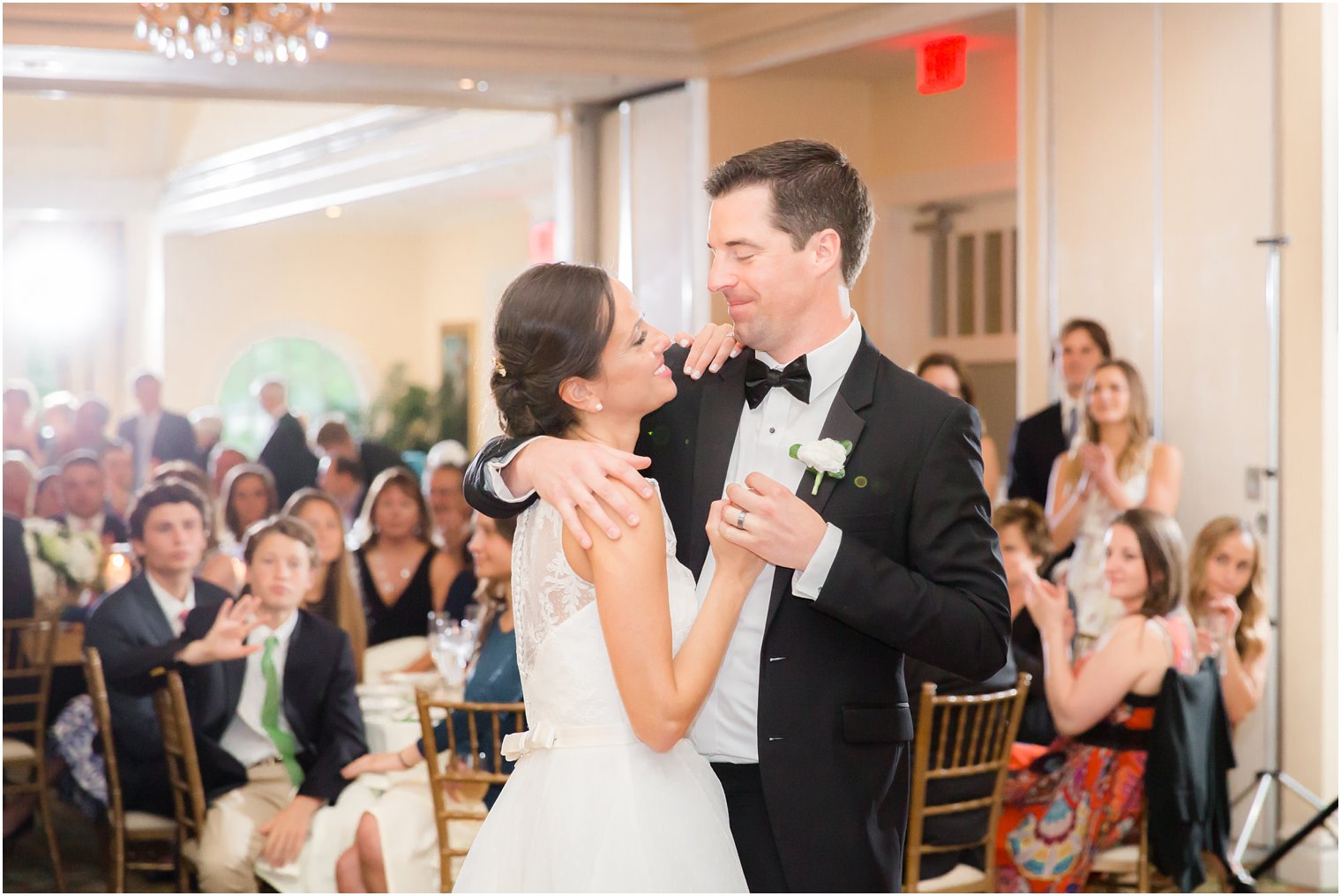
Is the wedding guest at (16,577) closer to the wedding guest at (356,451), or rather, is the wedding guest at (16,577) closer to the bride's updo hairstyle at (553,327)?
the wedding guest at (356,451)

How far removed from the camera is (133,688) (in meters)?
4.39

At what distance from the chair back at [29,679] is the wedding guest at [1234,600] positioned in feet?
12.3

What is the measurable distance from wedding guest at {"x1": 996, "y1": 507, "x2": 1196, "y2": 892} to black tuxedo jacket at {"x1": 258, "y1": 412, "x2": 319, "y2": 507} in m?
5.15

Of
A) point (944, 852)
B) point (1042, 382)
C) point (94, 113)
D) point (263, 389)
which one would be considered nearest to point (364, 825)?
point (944, 852)

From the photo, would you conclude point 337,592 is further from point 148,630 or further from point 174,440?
point 174,440

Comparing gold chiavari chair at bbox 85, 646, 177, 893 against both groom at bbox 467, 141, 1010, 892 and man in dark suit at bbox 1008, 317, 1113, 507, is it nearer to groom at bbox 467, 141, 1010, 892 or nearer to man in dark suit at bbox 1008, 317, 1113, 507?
groom at bbox 467, 141, 1010, 892

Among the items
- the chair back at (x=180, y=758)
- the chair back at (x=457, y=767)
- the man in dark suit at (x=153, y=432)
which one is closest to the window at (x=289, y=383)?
the man in dark suit at (x=153, y=432)

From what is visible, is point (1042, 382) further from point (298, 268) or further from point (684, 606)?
point (298, 268)

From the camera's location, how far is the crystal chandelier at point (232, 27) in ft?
18.6

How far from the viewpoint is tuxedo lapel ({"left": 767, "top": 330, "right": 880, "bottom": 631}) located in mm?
2014

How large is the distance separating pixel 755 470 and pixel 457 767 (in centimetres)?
197

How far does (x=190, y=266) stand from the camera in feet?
55.5

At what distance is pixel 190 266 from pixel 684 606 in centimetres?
1603

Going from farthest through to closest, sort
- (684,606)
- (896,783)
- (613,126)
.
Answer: (613,126)
(896,783)
(684,606)
